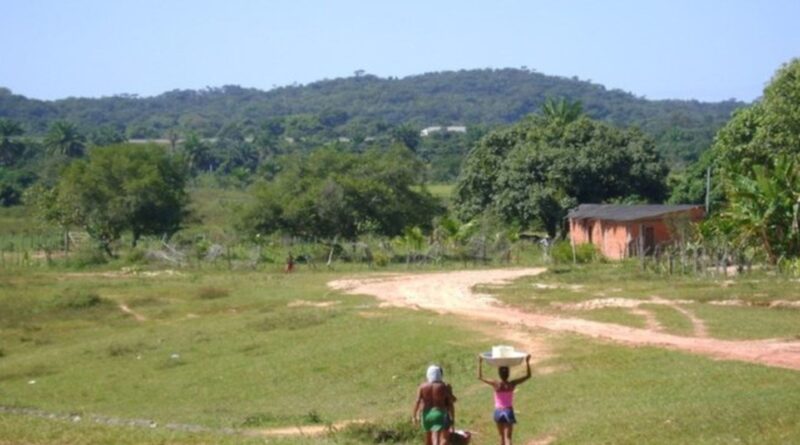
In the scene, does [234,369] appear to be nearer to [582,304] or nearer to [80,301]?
[582,304]

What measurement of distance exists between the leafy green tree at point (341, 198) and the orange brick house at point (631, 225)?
1039 centimetres

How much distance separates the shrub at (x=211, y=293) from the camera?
44594 mm

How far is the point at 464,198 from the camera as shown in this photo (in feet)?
243

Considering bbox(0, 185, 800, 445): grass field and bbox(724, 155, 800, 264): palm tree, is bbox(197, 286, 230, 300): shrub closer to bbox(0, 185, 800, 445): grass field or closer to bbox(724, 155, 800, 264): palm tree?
bbox(0, 185, 800, 445): grass field

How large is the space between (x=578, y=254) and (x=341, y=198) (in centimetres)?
1385

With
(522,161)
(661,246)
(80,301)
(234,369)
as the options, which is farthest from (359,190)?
(234,369)

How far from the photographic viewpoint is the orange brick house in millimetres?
54781

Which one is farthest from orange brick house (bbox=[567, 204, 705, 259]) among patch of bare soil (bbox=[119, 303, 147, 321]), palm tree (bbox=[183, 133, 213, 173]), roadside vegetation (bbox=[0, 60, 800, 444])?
palm tree (bbox=[183, 133, 213, 173])

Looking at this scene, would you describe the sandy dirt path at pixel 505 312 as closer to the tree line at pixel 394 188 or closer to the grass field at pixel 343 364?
the grass field at pixel 343 364

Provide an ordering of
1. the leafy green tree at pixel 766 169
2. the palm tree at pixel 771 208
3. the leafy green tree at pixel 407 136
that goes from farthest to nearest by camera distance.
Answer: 1. the leafy green tree at pixel 407 136
2. the leafy green tree at pixel 766 169
3. the palm tree at pixel 771 208

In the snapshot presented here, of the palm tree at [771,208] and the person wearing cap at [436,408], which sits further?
the palm tree at [771,208]

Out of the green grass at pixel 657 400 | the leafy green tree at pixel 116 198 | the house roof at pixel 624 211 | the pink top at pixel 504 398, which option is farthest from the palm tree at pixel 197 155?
the pink top at pixel 504 398

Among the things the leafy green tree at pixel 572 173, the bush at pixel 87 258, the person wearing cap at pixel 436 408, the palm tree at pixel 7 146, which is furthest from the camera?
the palm tree at pixel 7 146

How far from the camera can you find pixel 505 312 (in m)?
36.0
